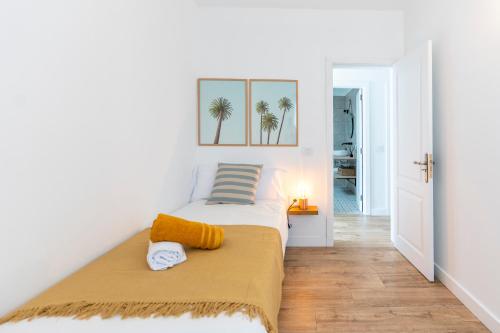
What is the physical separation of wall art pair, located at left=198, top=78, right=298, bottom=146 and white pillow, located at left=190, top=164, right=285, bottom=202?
336 millimetres

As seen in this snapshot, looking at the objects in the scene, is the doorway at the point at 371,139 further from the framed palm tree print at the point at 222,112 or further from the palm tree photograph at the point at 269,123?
the framed palm tree print at the point at 222,112

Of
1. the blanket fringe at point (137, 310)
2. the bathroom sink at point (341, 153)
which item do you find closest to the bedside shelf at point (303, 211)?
the blanket fringe at point (137, 310)

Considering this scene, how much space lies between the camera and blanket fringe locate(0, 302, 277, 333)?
3.07 ft

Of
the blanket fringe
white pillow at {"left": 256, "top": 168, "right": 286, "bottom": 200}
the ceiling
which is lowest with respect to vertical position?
the blanket fringe

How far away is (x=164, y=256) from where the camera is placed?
4.27ft

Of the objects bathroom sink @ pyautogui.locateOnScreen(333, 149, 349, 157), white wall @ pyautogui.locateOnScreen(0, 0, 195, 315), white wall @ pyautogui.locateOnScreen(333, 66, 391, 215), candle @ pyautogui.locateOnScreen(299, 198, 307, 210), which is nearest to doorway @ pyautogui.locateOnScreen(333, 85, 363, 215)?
bathroom sink @ pyautogui.locateOnScreen(333, 149, 349, 157)

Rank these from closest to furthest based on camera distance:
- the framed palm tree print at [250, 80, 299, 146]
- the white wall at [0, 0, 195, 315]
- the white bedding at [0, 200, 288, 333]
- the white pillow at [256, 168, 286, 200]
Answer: the white bedding at [0, 200, 288, 333] → the white wall at [0, 0, 195, 315] → the white pillow at [256, 168, 286, 200] → the framed palm tree print at [250, 80, 299, 146]

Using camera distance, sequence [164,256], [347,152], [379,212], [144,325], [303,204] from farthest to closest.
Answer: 1. [347,152]
2. [379,212]
3. [303,204]
4. [164,256]
5. [144,325]

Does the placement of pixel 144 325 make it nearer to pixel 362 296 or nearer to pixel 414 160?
pixel 362 296

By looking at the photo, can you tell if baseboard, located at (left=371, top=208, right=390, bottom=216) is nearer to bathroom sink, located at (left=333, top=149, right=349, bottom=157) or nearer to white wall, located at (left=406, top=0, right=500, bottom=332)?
white wall, located at (left=406, top=0, right=500, bottom=332)

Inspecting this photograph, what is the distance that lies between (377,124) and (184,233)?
13.7 ft

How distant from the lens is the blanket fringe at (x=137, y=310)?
0.94 metres

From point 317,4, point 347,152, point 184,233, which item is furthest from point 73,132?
point 347,152

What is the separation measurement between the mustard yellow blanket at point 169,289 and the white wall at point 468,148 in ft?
4.64
